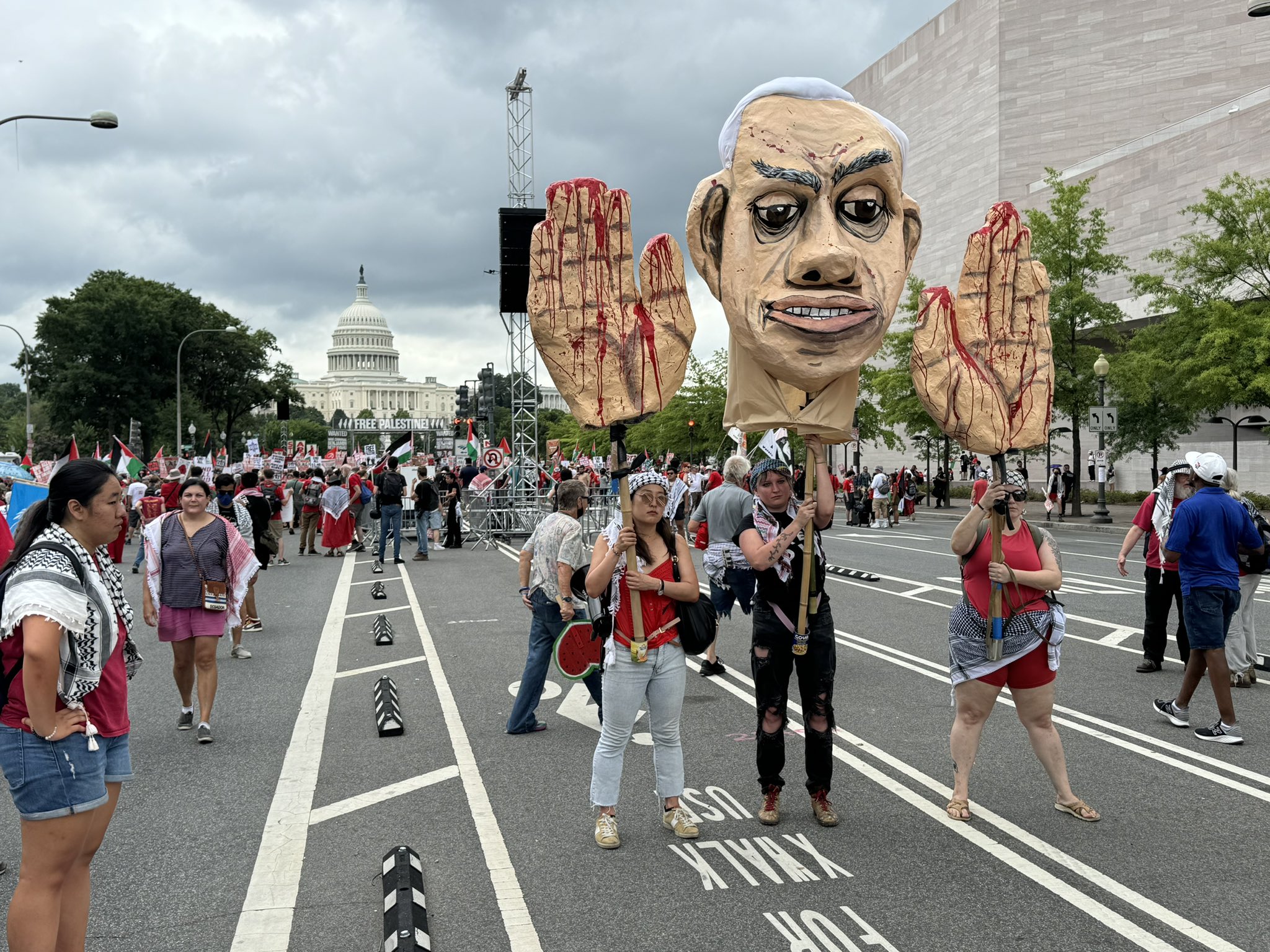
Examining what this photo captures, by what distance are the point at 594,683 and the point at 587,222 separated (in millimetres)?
3197

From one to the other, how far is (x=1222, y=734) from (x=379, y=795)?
5380mm

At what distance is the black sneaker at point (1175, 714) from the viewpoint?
7047 millimetres

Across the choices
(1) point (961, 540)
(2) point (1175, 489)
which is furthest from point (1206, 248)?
(1) point (961, 540)

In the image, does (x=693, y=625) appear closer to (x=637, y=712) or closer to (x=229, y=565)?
(x=637, y=712)

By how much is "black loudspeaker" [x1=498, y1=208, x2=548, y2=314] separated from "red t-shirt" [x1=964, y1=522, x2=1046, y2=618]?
13.7m

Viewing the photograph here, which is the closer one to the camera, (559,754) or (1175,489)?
(559,754)

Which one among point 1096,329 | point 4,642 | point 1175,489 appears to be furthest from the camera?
point 1096,329

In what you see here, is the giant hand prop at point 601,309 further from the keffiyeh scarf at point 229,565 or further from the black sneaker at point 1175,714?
the black sneaker at point 1175,714

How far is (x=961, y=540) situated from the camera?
5387mm

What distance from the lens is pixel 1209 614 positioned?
6.81 metres

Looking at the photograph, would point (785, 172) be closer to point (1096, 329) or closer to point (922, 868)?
point (922, 868)

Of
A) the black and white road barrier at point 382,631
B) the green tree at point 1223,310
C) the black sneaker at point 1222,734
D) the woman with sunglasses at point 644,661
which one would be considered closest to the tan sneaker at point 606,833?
the woman with sunglasses at point 644,661

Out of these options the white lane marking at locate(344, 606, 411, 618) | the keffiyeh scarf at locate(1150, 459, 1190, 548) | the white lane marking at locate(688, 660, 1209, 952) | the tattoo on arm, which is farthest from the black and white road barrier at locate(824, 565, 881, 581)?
the tattoo on arm

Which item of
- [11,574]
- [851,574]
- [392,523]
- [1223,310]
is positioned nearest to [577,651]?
[11,574]
